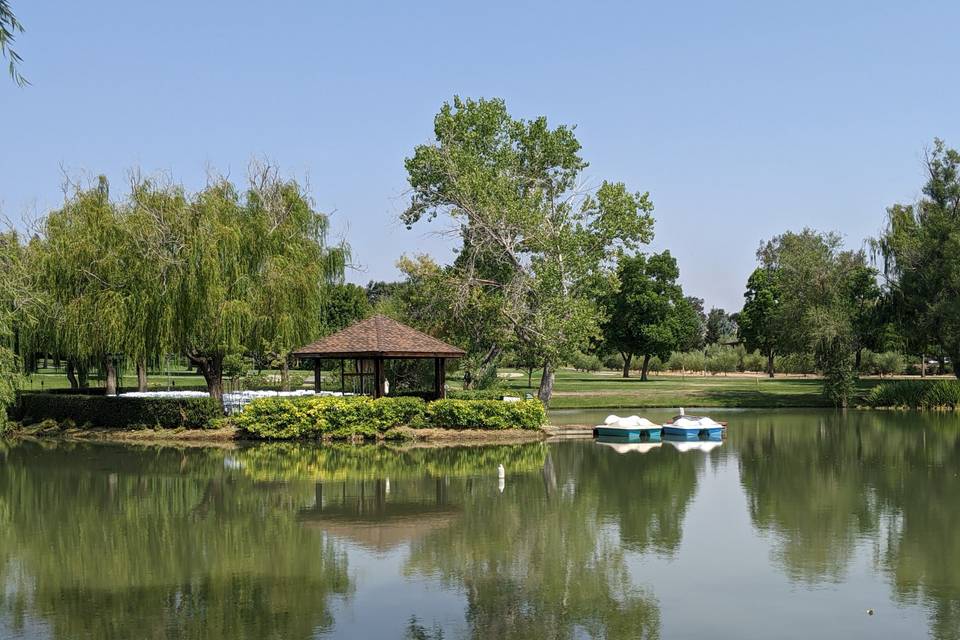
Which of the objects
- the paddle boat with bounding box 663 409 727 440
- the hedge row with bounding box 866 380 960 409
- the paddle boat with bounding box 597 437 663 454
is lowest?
the paddle boat with bounding box 597 437 663 454

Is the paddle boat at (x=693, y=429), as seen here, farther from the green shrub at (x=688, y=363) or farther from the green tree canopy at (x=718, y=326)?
the green tree canopy at (x=718, y=326)

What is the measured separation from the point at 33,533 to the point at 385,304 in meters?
31.6

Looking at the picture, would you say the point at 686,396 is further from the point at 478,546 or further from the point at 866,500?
the point at 478,546

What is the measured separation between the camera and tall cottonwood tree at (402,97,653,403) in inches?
1427

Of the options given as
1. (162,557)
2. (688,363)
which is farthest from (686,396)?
(162,557)

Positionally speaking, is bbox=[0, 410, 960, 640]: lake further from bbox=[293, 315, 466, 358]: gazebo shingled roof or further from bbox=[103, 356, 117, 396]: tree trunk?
bbox=[103, 356, 117, 396]: tree trunk

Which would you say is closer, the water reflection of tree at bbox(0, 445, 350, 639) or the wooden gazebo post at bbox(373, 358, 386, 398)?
the water reflection of tree at bbox(0, 445, 350, 639)

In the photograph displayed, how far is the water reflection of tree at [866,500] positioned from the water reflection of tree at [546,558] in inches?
82.4

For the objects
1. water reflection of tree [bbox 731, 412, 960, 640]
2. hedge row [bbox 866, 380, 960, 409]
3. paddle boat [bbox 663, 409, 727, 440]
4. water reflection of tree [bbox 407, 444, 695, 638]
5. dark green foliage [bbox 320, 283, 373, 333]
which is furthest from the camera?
dark green foliage [bbox 320, 283, 373, 333]

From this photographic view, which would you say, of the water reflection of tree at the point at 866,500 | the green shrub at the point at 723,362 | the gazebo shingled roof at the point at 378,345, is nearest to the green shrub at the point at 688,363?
the green shrub at the point at 723,362

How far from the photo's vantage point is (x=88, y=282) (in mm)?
30531

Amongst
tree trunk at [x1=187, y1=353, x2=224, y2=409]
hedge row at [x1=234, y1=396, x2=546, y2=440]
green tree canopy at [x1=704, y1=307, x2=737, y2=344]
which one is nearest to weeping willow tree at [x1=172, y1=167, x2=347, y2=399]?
tree trunk at [x1=187, y1=353, x2=224, y2=409]

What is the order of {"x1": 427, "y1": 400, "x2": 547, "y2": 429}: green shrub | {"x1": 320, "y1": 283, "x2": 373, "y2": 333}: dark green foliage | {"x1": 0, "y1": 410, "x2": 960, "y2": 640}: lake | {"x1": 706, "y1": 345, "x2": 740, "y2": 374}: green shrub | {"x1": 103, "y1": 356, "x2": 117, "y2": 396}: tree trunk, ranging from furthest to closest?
{"x1": 706, "y1": 345, "x2": 740, "y2": 374}: green shrub → {"x1": 320, "y1": 283, "x2": 373, "y2": 333}: dark green foliage → {"x1": 103, "y1": 356, "x2": 117, "y2": 396}: tree trunk → {"x1": 427, "y1": 400, "x2": 547, "y2": 429}: green shrub → {"x1": 0, "y1": 410, "x2": 960, "y2": 640}: lake

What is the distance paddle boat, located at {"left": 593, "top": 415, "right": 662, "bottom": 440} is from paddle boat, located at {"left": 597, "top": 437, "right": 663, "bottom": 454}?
185 millimetres
